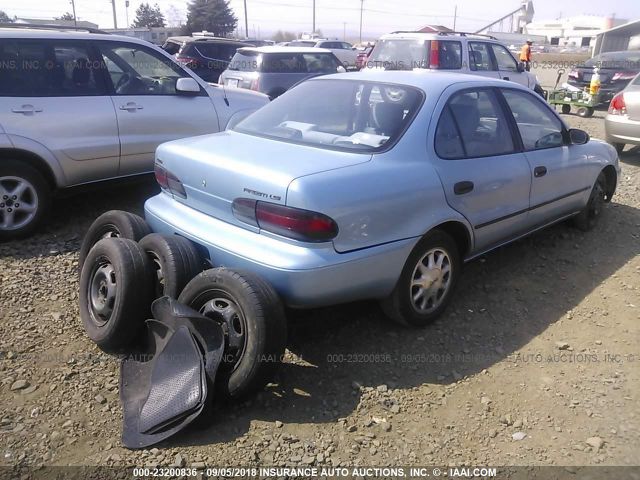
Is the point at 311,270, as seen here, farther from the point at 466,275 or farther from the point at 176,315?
the point at 466,275

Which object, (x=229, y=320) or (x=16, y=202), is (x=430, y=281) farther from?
(x=16, y=202)

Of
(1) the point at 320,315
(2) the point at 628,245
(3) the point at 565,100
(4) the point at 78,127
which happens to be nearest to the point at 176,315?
(1) the point at 320,315

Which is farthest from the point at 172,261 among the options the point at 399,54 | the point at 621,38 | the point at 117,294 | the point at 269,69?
the point at 621,38

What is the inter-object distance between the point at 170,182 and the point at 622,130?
7641 mm

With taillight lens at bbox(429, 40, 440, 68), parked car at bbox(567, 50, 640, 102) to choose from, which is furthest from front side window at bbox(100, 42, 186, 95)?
parked car at bbox(567, 50, 640, 102)

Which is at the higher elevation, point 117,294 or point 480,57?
point 480,57

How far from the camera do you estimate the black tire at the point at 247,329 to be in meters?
2.78

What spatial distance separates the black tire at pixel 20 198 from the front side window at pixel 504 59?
1020 centimetres

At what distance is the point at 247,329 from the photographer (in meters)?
2.84

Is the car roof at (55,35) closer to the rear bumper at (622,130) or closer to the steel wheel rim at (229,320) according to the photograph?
the steel wheel rim at (229,320)

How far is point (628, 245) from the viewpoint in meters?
→ 5.34

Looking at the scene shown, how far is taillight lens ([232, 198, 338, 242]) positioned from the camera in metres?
2.92

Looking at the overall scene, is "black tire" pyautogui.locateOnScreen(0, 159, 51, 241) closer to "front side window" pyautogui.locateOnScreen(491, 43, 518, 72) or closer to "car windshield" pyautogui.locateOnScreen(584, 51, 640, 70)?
"front side window" pyautogui.locateOnScreen(491, 43, 518, 72)

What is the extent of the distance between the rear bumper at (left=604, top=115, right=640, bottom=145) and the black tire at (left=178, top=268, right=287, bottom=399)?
7745 millimetres
